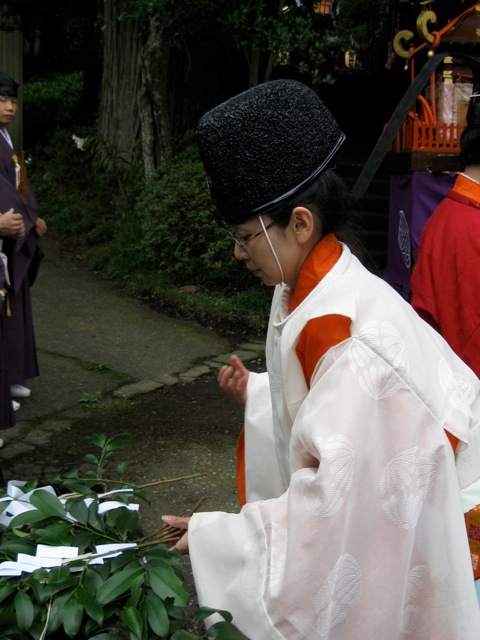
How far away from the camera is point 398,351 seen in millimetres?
1745

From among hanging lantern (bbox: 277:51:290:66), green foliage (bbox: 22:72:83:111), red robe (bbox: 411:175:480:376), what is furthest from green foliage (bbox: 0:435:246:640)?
green foliage (bbox: 22:72:83:111)

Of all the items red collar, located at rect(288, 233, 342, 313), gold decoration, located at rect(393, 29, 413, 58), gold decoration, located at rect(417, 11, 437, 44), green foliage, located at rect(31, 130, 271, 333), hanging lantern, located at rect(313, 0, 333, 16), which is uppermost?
hanging lantern, located at rect(313, 0, 333, 16)

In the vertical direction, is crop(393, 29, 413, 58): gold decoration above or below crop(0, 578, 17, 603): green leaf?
above

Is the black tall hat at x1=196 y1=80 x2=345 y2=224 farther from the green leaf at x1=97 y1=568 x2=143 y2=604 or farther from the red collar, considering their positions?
the green leaf at x1=97 y1=568 x2=143 y2=604

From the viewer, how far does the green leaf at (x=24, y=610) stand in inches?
64.7

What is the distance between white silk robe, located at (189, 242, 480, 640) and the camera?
5.44ft

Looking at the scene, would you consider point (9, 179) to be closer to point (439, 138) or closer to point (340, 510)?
point (439, 138)

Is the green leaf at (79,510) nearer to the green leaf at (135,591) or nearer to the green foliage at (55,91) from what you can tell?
the green leaf at (135,591)

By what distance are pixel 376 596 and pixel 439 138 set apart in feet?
14.1

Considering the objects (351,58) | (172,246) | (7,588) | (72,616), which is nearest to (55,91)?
(351,58)

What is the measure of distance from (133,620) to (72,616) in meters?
0.13

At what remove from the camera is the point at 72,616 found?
1.65 meters

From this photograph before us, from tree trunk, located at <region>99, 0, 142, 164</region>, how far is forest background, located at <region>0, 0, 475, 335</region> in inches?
0.5

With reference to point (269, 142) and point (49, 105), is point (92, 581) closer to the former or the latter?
point (269, 142)
